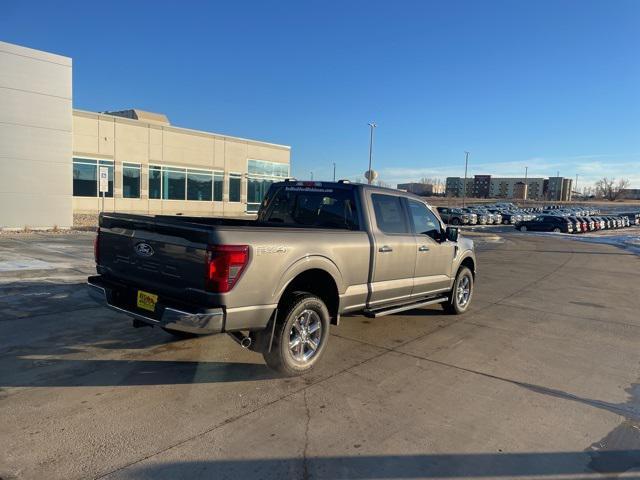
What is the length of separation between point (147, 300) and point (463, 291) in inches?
212

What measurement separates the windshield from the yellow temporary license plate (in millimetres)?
2268

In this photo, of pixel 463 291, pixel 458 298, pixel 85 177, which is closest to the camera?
pixel 458 298

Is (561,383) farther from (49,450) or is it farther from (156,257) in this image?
(49,450)

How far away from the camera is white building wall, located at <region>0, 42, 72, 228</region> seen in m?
19.2

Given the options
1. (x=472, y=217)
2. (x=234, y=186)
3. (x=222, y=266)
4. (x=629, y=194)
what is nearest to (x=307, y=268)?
(x=222, y=266)

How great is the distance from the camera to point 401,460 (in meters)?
3.48

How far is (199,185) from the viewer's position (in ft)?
113

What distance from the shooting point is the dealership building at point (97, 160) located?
769 inches

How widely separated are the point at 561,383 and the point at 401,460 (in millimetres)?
2522

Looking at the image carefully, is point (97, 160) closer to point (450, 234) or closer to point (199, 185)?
point (199, 185)

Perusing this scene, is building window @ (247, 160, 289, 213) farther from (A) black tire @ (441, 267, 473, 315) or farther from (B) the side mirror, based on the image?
(B) the side mirror

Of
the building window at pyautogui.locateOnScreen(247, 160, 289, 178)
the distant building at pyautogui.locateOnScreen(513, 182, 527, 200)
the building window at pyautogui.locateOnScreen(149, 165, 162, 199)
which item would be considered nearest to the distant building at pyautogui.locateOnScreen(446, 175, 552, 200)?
the distant building at pyautogui.locateOnScreen(513, 182, 527, 200)

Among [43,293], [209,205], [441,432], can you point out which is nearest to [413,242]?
[441,432]

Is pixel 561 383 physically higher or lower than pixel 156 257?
lower
